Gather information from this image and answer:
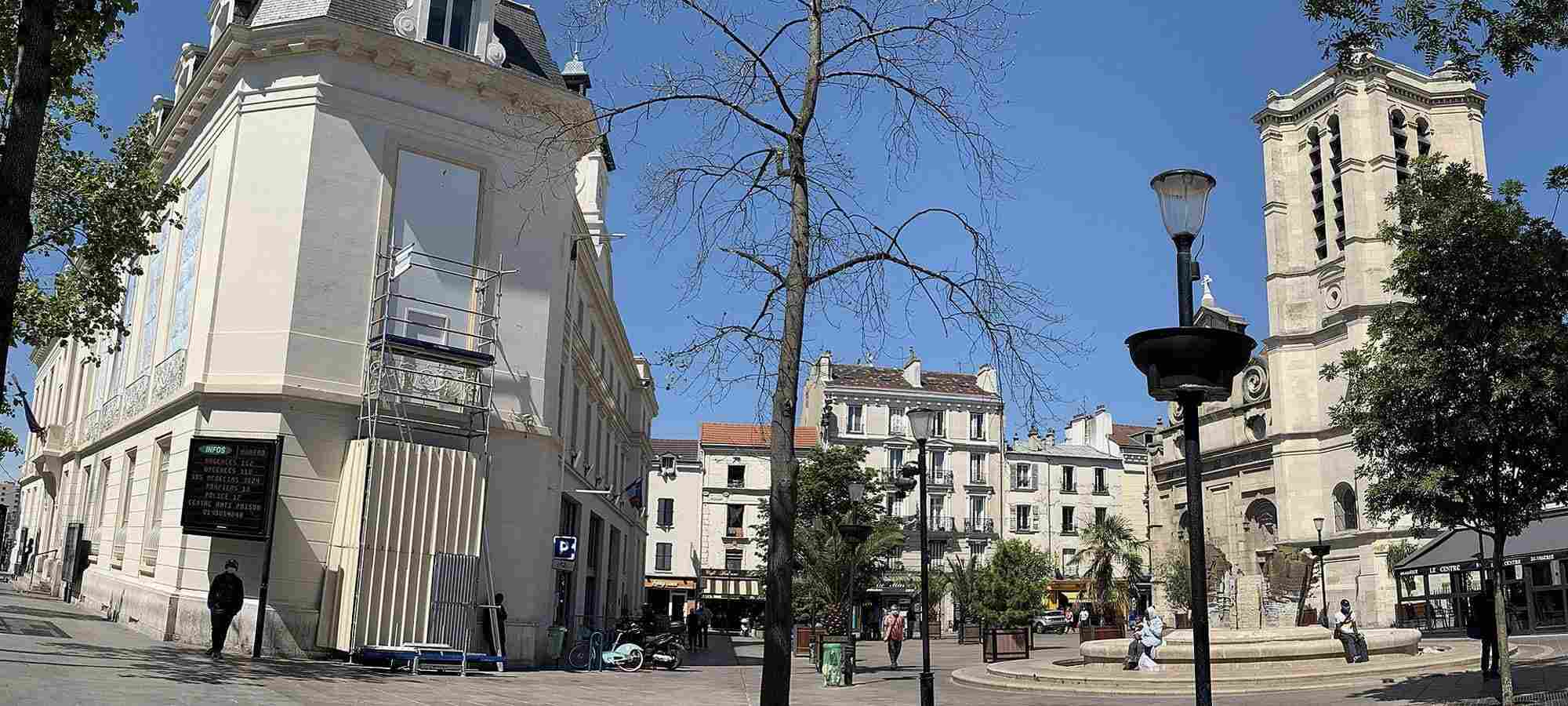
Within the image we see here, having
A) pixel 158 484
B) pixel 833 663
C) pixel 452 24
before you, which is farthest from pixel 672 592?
pixel 452 24

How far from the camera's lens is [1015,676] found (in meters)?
21.2

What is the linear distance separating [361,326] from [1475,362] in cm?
1693

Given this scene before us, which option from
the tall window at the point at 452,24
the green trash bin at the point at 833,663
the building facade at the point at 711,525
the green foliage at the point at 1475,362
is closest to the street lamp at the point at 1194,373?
the green foliage at the point at 1475,362

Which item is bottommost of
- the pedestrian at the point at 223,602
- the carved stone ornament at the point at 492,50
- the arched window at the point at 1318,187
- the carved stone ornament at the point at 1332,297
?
the pedestrian at the point at 223,602

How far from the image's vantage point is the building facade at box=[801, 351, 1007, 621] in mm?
66625

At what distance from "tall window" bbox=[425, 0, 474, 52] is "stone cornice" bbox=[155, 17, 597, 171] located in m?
0.70

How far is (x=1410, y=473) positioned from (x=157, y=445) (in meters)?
20.7

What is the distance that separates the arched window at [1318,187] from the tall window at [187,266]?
173 feet

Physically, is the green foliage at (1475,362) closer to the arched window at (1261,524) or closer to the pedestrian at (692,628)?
the pedestrian at (692,628)

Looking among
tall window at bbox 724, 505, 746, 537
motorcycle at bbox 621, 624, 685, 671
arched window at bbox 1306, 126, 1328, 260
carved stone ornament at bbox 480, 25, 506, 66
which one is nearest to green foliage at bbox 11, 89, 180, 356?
carved stone ornament at bbox 480, 25, 506, 66

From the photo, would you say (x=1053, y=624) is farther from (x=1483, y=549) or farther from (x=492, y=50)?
(x=492, y=50)

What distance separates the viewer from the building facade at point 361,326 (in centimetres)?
1812

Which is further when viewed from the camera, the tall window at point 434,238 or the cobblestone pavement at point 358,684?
the tall window at point 434,238

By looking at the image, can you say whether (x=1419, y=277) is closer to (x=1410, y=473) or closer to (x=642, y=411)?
(x=1410, y=473)
